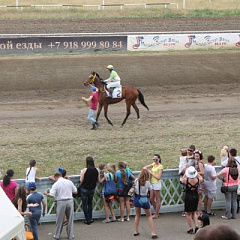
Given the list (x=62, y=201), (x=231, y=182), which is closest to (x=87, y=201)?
(x=62, y=201)

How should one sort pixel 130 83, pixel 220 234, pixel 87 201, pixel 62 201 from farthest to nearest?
pixel 130 83
pixel 87 201
pixel 62 201
pixel 220 234

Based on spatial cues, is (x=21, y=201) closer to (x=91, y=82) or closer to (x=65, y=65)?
(x=91, y=82)

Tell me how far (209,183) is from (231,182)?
508mm

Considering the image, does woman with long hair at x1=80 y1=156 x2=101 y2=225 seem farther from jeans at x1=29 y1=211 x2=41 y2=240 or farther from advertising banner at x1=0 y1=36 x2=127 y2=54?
advertising banner at x1=0 y1=36 x2=127 y2=54

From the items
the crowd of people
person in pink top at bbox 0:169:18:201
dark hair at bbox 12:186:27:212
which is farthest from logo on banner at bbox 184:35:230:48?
dark hair at bbox 12:186:27:212

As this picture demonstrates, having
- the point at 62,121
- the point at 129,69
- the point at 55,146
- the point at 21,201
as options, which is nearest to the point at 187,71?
the point at 129,69

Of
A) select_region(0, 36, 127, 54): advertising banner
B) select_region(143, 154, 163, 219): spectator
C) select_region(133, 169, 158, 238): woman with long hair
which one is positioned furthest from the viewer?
select_region(0, 36, 127, 54): advertising banner

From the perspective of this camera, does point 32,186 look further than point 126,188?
No

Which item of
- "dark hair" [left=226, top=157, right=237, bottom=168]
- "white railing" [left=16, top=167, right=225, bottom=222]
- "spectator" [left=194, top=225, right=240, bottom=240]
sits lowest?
"white railing" [left=16, top=167, right=225, bottom=222]

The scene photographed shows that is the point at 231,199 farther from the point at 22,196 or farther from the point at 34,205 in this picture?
the point at 22,196

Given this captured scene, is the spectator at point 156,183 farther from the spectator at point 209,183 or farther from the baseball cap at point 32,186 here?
the baseball cap at point 32,186

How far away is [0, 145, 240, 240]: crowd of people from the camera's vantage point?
1076cm

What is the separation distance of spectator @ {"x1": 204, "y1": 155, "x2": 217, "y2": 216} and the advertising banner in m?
21.3

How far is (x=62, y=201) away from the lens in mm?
10969
